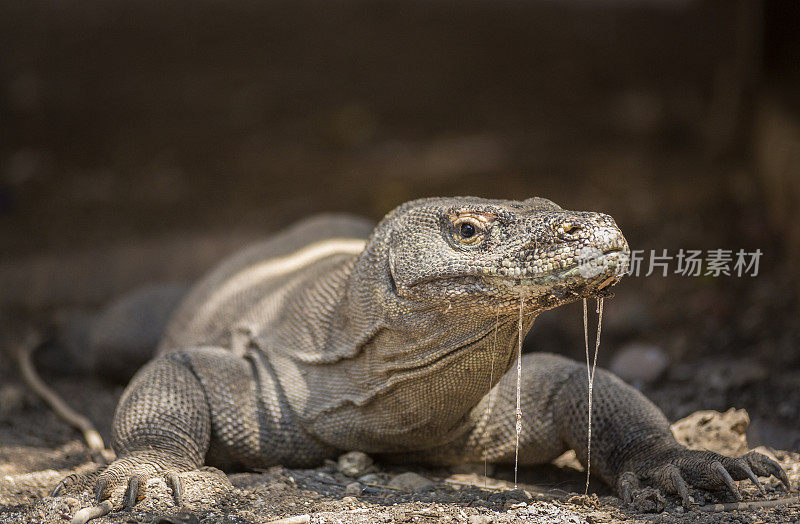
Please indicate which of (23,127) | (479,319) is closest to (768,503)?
(479,319)

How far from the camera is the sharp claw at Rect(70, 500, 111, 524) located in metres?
3.40

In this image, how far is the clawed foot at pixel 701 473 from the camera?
3584mm

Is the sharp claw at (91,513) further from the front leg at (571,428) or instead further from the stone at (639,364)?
the stone at (639,364)

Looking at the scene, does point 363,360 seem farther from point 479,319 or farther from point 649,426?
point 649,426

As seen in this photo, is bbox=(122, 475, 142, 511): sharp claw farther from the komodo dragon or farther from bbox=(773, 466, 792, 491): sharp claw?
bbox=(773, 466, 792, 491): sharp claw

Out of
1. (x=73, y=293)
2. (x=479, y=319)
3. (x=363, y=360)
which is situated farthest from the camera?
(x=73, y=293)

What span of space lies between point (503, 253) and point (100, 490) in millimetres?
1845

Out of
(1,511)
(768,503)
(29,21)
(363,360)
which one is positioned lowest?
(1,511)

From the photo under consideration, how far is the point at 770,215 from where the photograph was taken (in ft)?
24.1

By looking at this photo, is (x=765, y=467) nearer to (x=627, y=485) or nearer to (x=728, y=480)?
(x=728, y=480)

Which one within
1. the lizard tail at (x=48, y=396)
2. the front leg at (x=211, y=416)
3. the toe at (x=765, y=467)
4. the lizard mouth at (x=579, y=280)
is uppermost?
the lizard mouth at (x=579, y=280)

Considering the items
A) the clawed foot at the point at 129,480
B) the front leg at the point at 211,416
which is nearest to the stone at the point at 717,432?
the front leg at the point at 211,416

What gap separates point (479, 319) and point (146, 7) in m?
8.30

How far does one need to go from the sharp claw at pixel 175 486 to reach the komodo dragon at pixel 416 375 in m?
0.01
